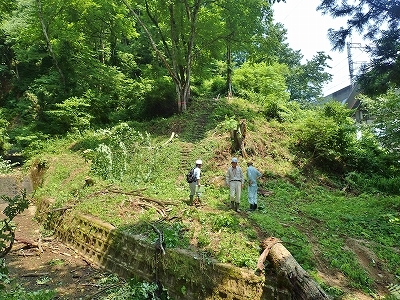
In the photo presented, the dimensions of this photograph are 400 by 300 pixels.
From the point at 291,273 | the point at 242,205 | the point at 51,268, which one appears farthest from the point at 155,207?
the point at 291,273

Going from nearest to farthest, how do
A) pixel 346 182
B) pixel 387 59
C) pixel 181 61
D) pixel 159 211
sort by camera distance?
pixel 387 59 → pixel 159 211 → pixel 346 182 → pixel 181 61

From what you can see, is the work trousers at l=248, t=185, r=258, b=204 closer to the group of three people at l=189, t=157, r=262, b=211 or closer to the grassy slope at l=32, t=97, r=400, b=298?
the group of three people at l=189, t=157, r=262, b=211

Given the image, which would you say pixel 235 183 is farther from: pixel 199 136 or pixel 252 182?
pixel 199 136

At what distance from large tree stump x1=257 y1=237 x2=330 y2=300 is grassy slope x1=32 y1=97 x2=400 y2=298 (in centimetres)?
32

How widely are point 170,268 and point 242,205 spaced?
3.48 m

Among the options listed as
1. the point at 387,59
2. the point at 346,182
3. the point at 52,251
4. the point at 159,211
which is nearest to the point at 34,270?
the point at 52,251

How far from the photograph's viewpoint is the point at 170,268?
691 centimetres

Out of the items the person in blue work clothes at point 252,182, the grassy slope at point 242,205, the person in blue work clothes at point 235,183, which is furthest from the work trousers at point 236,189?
the person in blue work clothes at point 252,182

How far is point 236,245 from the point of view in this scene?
6730 mm

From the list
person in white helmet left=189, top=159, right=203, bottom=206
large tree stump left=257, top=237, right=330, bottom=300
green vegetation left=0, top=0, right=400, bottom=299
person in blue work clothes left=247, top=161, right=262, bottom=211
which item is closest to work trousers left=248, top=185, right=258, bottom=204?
person in blue work clothes left=247, top=161, right=262, bottom=211

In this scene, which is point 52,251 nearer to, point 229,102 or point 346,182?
point 346,182

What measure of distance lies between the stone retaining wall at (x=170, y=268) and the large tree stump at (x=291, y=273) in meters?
0.18

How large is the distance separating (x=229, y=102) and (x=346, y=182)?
34.5 feet

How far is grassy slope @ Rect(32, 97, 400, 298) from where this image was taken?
674 centimetres
